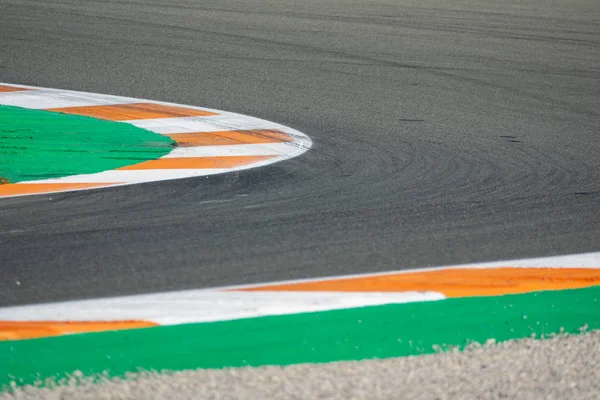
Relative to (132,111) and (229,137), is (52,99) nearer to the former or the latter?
(132,111)

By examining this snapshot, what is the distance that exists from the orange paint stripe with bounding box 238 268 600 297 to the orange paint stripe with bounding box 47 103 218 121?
4.22 meters

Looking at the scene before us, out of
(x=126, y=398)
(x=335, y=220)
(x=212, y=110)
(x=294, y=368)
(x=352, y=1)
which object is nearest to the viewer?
(x=126, y=398)

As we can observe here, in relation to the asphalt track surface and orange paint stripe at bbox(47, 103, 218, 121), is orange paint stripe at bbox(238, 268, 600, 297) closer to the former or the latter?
the asphalt track surface

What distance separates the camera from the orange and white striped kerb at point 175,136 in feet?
19.3

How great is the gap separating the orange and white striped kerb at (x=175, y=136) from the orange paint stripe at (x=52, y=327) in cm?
203

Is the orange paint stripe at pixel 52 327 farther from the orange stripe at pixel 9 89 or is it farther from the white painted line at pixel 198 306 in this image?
the orange stripe at pixel 9 89

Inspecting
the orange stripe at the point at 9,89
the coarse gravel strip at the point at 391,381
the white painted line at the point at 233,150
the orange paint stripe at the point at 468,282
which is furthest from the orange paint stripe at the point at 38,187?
the orange stripe at the point at 9,89

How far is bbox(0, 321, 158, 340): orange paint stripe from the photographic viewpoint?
3445mm

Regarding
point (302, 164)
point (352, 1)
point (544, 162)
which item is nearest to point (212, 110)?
point (302, 164)

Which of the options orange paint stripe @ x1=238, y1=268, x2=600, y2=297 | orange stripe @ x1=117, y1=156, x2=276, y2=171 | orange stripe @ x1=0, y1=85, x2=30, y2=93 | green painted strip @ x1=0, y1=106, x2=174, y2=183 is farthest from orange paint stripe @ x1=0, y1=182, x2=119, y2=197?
orange stripe @ x1=0, y1=85, x2=30, y2=93

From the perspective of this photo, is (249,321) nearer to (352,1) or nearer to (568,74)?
(568,74)

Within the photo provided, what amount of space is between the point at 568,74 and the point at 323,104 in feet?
11.0

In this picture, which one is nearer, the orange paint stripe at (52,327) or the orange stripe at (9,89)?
the orange paint stripe at (52,327)

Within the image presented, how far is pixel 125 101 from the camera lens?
28.8 feet
